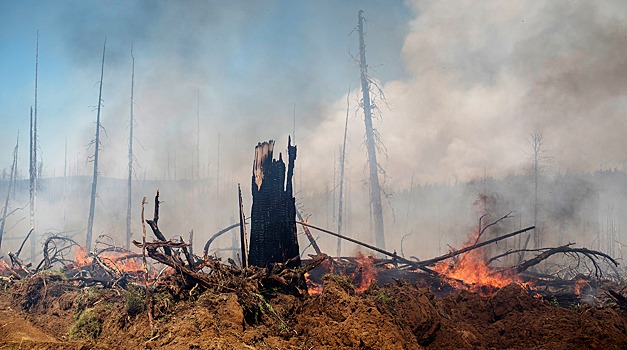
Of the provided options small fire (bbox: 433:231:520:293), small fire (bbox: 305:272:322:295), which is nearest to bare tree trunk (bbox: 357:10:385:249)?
small fire (bbox: 433:231:520:293)

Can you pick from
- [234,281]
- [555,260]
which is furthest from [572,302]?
[555,260]

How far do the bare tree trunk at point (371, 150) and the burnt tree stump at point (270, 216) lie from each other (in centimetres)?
1734

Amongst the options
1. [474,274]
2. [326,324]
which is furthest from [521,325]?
[474,274]

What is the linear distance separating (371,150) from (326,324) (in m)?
22.0

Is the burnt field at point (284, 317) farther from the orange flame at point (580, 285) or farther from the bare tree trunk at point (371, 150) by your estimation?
the bare tree trunk at point (371, 150)

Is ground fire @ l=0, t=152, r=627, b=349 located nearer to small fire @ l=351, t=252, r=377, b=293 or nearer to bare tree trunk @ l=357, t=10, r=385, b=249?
A: small fire @ l=351, t=252, r=377, b=293

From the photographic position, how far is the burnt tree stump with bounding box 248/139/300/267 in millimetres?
8195

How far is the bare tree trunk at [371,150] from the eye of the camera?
25.7 m

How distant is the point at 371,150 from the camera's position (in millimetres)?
27141

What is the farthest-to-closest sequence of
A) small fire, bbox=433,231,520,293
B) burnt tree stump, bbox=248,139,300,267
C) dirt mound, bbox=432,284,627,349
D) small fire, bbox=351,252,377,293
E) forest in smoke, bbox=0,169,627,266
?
forest in smoke, bbox=0,169,627,266, small fire, bbox=433,231,520,293, small fire, bbox=351,252,377,293, burnt tree stump, bbox=248,139,300,267, dirt mound, bbox=432,284,627,349

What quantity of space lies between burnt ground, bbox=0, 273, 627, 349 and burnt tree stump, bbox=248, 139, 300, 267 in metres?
1.29

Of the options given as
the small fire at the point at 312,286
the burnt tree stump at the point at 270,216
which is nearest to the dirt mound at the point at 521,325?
the burnt tree stump at the point at 270,216

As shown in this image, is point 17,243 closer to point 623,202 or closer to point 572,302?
point 572,302

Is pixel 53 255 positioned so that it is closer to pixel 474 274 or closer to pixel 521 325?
pixel 474 274
